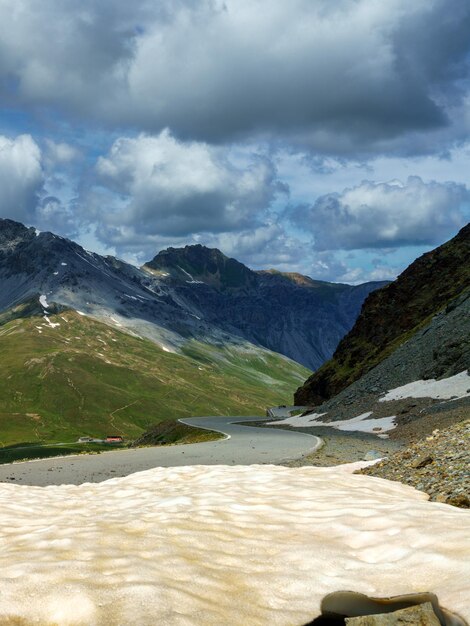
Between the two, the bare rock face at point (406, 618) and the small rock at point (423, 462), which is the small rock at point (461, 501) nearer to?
the small rock at point (423, 462)

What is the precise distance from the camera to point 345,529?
10430 mm

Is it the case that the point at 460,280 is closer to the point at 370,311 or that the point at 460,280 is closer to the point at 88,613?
the point at 370,311

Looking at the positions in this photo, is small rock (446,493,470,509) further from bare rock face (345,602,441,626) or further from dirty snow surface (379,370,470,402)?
dirty snow surface (379,370,470,402)

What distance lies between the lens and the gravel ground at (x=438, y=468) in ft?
45.5

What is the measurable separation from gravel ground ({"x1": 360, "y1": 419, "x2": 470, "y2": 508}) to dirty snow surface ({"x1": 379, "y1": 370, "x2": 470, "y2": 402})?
3714 centimetres

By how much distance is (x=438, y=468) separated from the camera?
1666cm

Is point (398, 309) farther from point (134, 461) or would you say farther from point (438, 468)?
point (438, 468)

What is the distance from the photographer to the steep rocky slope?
106 metres

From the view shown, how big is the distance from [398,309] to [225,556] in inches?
4521

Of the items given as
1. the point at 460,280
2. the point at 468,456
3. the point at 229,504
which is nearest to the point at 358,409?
the point at 460,280

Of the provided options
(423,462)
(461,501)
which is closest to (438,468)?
(423,462)

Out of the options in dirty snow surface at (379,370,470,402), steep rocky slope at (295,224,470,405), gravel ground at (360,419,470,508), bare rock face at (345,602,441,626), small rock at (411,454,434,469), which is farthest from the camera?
steep rocky slope at (295,224,470,405)

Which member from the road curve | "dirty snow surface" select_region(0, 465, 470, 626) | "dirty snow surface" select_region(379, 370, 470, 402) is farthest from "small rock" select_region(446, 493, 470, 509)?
"dirty snow surface" select_region(379, 370, 470, 402)

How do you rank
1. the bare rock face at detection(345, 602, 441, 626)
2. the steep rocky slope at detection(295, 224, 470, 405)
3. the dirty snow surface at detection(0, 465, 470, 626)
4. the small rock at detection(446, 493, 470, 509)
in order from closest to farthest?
1. the bare rock face at detection(345, 602, 441, 626)
2. the dirty snow surface at detection(0, 465, 470, 626)
3. the small rock at detection(446, 493, 470, 509)
4. the steep rocky slope at detection(295, 224, 470, 405)
